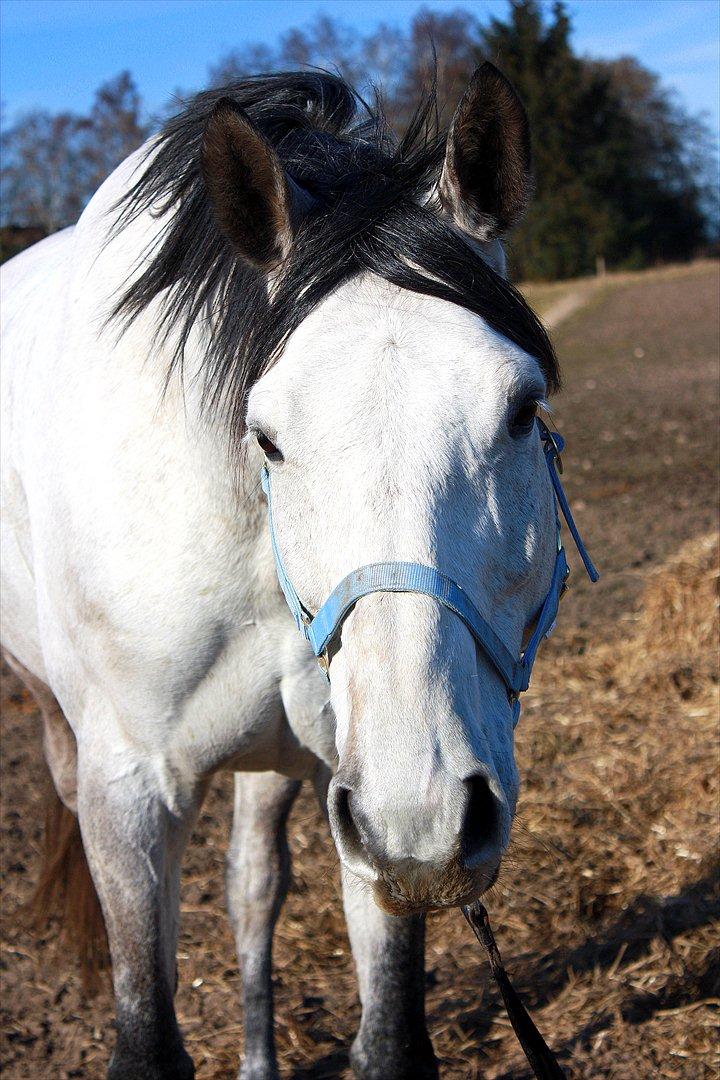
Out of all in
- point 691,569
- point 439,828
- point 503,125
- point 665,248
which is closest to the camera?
point 439,828

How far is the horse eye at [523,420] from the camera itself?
5.32ft

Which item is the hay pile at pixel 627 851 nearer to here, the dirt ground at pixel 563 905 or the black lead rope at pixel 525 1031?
the dirt ground at pixel 563 905

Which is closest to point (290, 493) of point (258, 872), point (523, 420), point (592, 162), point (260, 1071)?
point (523, 420)

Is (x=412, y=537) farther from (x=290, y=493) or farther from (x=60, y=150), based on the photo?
(x=60, y=150)

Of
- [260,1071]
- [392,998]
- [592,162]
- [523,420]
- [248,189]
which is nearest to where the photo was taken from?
[523,420]

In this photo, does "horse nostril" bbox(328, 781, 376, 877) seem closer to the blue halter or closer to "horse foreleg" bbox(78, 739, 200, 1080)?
the blue halter

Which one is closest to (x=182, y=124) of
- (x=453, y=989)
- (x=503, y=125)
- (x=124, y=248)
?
(x=124, y=248)

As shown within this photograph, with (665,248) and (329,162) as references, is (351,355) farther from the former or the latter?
(665,248)

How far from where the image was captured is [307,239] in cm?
180

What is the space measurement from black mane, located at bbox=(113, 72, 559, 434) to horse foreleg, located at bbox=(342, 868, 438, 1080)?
4.14ft

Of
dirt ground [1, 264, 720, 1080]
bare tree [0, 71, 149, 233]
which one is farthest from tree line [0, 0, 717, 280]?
dirt ground [1, 264, 720, 1080]

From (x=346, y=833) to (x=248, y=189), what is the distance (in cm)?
111

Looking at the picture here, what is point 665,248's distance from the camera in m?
38.6

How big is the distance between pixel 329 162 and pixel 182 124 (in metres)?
0.51
